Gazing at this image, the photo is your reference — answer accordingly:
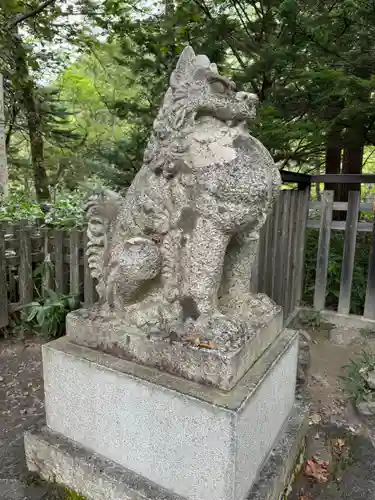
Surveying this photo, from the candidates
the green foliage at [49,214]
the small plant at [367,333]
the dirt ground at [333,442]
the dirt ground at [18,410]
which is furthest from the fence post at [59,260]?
the small plant at [367,333]

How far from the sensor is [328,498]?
1.80 metres

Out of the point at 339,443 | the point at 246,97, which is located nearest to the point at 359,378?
the point at 339,443

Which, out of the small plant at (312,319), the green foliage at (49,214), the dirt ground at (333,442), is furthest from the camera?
the green foliage at (49,214)

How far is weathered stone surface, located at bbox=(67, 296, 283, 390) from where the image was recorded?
4.78ft

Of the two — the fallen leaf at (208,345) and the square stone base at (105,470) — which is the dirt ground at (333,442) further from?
the fallen leaf at (208,345)

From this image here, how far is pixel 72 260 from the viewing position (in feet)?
12.1

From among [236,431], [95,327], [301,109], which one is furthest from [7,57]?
[236,431]

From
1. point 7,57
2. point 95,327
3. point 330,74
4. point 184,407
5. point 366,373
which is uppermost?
point 7,57

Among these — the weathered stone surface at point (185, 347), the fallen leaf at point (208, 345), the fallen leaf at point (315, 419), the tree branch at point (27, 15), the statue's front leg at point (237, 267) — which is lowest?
the fallen leaf at point (315, 419)

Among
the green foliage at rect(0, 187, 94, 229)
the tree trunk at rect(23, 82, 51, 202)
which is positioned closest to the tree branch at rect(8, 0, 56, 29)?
the tree trunk at rect(23, 82, 51, 202)

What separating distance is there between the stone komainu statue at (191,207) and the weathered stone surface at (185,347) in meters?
0.06

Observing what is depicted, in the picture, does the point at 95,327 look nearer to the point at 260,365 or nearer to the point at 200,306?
the point at 200,306

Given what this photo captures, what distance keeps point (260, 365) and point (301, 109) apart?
11.2 ft

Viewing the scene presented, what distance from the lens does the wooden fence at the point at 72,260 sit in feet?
11.5
